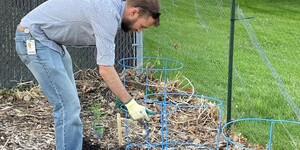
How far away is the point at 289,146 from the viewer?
169 inches

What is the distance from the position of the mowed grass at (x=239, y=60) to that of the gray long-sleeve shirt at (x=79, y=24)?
1.90 metres

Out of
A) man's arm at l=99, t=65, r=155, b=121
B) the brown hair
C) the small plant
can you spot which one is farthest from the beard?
the small plant

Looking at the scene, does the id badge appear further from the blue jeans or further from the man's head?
the man's head

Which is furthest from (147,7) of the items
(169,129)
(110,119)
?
(110,119)

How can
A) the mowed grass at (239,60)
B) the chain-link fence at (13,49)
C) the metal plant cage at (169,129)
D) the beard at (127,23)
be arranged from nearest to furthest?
the beard at (127,23) → the metal plant cage at (169,129) → the mowed grass at (239,60) → the chain-link fence at (13,49)

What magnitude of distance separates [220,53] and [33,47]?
3376 mm

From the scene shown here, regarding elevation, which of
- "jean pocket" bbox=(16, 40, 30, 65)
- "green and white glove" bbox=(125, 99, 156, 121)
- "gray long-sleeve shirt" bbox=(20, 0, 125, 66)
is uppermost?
"gray long-sleeve shirt" bbox=(20, 0, 125, 66)

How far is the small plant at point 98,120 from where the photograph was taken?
4.37m

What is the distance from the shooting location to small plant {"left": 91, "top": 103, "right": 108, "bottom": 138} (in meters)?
4.37

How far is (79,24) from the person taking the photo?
10.8ft

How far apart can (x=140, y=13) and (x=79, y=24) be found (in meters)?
0.42

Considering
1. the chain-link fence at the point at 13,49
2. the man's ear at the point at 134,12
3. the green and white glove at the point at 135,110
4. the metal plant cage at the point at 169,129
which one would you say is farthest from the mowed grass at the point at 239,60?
the man's ear at the point at 134,12

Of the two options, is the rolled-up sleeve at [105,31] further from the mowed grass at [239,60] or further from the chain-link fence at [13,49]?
the chain-link fence at [13,49]

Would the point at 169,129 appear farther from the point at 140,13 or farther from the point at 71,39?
the point at 140,13
